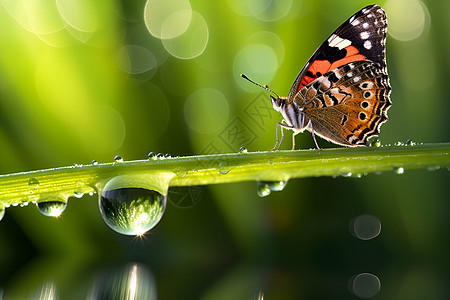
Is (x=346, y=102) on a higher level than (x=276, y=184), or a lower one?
higher

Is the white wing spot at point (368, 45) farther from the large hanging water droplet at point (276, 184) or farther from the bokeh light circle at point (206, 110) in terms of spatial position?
the large hanging water droplet at point (276, 184)

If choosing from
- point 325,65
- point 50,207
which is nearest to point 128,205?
point 50,207

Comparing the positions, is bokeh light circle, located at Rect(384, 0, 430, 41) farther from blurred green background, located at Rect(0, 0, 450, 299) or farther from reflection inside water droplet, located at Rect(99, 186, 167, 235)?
reflection inside water droplet, located at Rect(99, 186, 167, 235)

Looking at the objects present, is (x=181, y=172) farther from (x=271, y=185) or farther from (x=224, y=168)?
(x=271, y=185)

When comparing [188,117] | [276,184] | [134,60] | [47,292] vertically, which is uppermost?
[134,60]

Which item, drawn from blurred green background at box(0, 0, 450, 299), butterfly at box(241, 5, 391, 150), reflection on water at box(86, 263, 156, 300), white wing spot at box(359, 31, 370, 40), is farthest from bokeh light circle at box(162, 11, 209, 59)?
reflection on water at box(86, 263, 156, 300)

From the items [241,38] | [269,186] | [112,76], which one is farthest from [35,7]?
[269,186]

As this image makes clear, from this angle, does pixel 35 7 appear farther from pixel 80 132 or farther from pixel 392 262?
pixel 392 262
